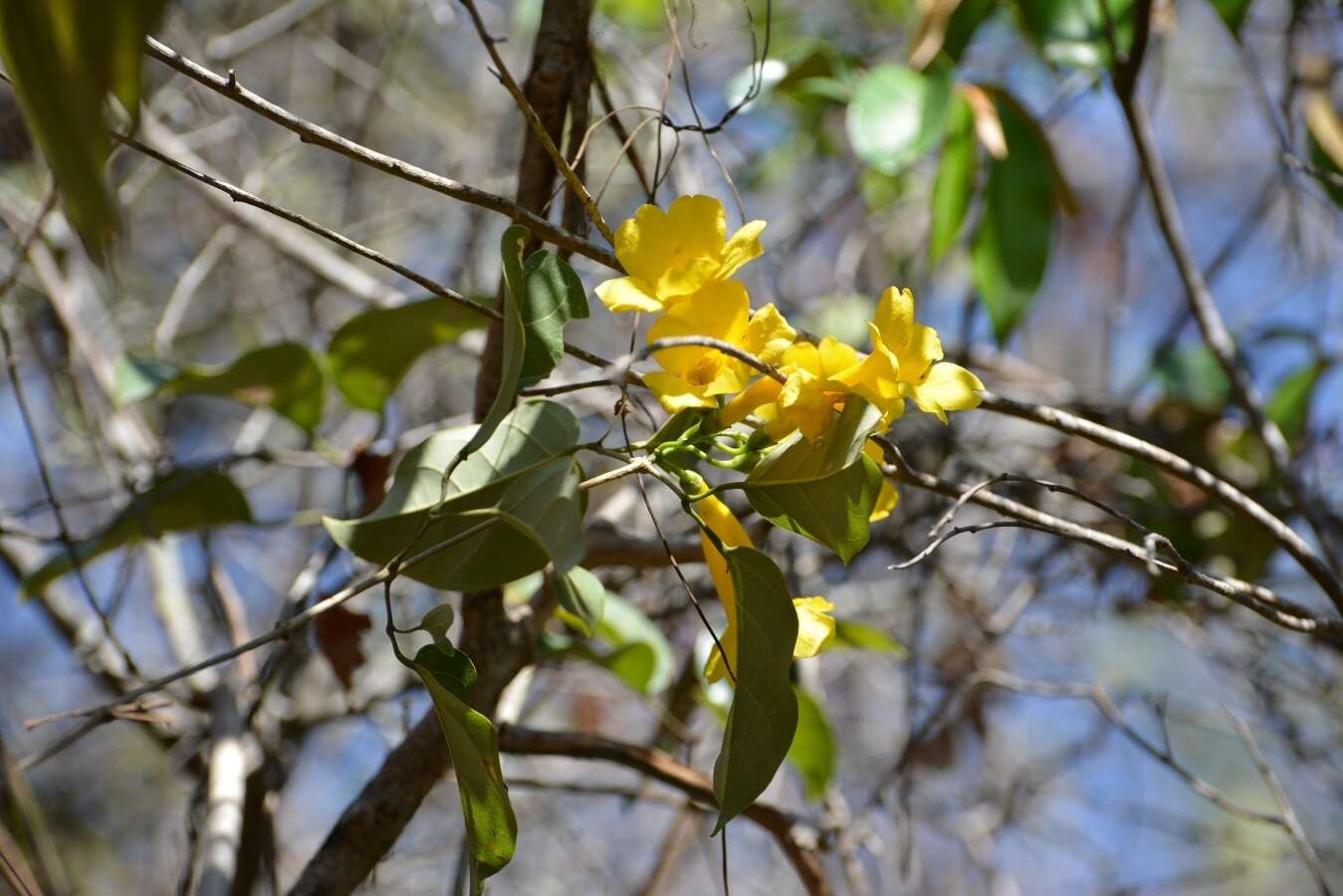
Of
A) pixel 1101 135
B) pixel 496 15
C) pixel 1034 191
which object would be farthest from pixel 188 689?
pixel 1101 135

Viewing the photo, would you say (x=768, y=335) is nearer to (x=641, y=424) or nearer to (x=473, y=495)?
(x=473, y=495)

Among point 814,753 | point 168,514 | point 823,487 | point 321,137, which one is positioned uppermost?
point 321,137

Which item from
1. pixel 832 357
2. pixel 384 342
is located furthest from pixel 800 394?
pixel 384 342

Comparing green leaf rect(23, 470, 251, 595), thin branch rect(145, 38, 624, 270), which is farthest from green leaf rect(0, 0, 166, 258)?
green leaf rect(23, 470, 251, 595)

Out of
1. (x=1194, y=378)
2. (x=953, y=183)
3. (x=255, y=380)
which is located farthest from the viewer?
(x=1194, y=378)

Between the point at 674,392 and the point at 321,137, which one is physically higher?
the point at 321,137

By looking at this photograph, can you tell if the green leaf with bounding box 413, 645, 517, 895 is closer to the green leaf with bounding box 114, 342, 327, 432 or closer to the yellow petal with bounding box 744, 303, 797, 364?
the yellow petal with bounding box 744, 303, 797, 364

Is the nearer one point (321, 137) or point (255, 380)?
point (321, 137)
